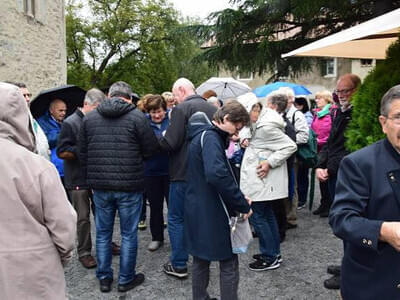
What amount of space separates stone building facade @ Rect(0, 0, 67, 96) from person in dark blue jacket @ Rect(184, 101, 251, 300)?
11942mm

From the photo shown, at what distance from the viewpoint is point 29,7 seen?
48.3ft

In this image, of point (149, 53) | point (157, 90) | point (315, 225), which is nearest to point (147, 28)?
point (149, 53)

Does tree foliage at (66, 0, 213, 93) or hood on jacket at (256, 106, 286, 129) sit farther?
tree foliage at (66, 0, 213, 93)

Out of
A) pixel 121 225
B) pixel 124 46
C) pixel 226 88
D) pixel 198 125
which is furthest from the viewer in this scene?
pixel 124 46

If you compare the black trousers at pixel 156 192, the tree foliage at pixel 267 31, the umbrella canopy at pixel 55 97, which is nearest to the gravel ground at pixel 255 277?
the black trousers at pixel 156 192

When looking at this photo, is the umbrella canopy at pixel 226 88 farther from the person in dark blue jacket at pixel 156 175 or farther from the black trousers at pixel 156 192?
the black trousers at pixel 156 192

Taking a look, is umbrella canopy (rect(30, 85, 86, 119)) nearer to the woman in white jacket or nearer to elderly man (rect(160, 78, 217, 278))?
elderly man (rect(160, 78, 217, 278))

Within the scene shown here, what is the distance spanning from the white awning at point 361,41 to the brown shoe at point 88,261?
2885 mm

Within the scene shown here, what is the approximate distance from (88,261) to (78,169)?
1003mm

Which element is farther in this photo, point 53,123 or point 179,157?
point 53,123

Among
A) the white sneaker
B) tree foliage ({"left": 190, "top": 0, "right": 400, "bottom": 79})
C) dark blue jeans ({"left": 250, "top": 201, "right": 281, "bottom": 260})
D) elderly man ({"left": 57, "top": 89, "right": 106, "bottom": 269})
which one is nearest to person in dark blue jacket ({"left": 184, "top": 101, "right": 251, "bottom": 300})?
dark blue jeans ({"left": 250, "top": 201, "right": 281, "bottom": 260})

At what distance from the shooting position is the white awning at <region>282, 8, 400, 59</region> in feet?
7.57

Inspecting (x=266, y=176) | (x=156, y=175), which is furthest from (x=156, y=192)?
(x=266, y=176)

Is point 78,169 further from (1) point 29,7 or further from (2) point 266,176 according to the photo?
(1) point 29,7
